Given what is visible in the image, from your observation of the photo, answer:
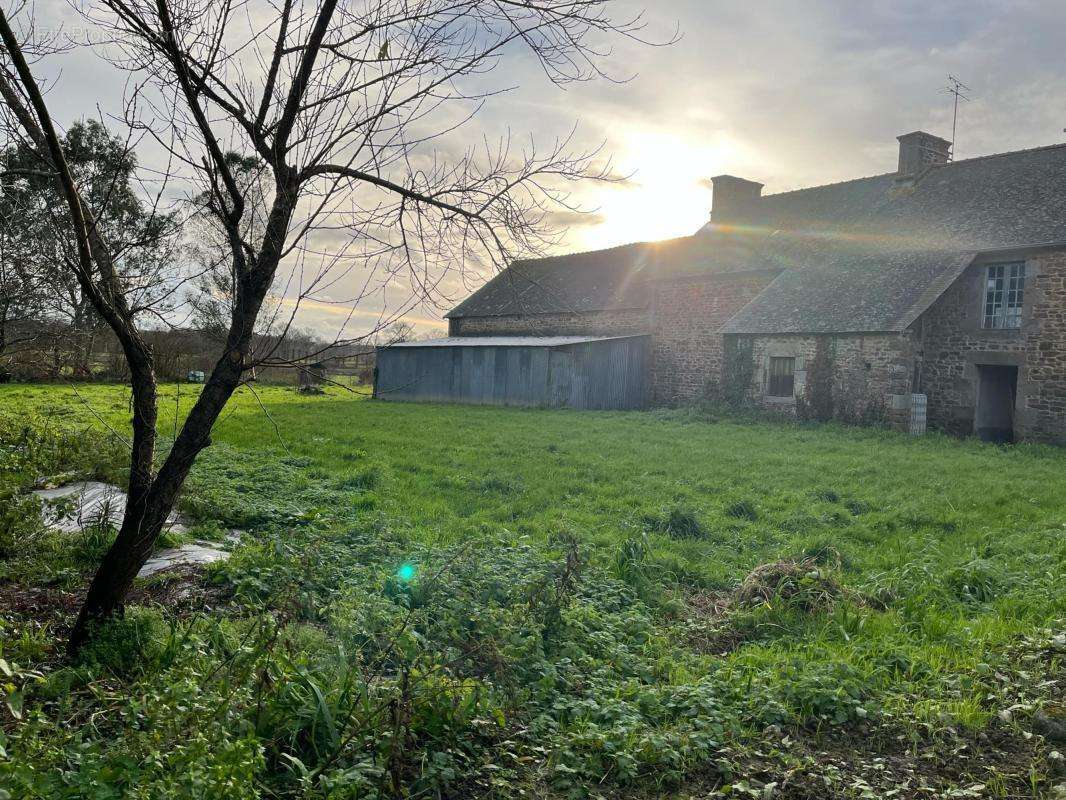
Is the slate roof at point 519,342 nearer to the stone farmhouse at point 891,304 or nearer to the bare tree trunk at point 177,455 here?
the stone farmhouse at point 891,304

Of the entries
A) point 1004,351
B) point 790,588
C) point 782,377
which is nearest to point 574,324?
point 782,377

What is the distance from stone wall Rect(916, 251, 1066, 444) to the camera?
1900 centimetres

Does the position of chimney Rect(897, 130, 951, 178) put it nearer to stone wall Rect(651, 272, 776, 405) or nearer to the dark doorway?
stone wall Rect(651, 272, 776, 405)

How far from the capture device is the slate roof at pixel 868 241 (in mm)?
20625

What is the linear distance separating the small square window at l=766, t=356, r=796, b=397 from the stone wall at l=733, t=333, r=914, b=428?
14 cm

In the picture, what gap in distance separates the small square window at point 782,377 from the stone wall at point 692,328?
3.27m

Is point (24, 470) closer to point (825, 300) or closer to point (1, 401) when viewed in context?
point (1, 401)

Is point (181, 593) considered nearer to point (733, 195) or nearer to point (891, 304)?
point (891, 304)

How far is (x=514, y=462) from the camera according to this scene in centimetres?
1317

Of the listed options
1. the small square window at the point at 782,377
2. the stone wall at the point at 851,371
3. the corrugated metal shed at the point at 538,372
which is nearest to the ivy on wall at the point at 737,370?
the stone wall at the point at 851,371

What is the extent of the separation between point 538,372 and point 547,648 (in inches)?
893

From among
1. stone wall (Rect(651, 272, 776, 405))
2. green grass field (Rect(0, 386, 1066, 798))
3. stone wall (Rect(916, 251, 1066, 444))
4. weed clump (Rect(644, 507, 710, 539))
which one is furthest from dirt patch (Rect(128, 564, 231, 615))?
stone wall (Rect(651, 272, 776, 405))

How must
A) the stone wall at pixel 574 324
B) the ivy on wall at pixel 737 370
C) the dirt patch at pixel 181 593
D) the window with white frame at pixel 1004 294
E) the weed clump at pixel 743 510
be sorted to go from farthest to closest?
the stone wall at pixel 574 324, the ivy on wall at pixel 737 370, the window with white frame at pixel 1004 294, the weed clump at pixel 743 510, the dirt patch at pixel 181 593

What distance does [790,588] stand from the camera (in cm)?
616
